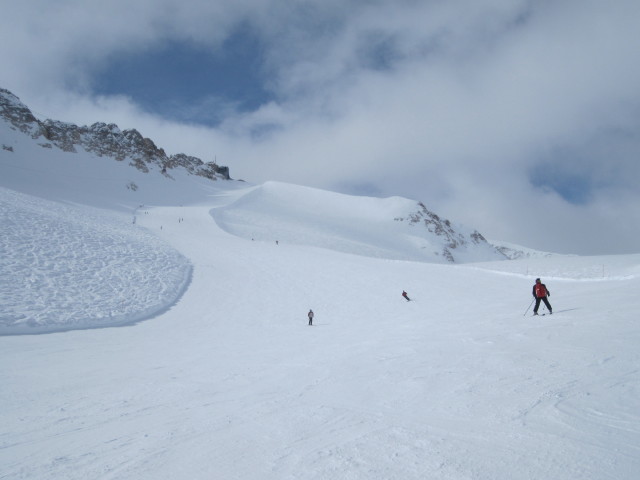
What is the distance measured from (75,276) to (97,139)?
320 feet

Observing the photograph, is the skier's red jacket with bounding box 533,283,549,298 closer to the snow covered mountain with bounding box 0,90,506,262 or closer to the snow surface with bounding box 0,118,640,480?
the snow surface with bounding box 0,118,640,480

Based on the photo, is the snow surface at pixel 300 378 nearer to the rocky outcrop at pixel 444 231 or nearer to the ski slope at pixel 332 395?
the ski slope at pixel 332 395

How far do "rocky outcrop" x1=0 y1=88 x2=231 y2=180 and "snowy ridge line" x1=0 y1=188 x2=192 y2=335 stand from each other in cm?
7587

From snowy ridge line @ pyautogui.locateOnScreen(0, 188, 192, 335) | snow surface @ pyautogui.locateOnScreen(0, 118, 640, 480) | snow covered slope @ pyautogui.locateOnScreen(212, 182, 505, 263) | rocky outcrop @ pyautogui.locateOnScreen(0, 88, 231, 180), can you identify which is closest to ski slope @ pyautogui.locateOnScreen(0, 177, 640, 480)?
snow surface @ pyautogui.locateOnScreen(0, 118, 640, 480)

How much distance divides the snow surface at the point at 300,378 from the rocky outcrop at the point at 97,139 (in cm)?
8114

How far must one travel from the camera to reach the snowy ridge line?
1262 cm

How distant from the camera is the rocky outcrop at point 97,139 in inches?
3226

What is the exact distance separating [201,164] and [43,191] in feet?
286

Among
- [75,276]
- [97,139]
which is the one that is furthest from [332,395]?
[97,139]

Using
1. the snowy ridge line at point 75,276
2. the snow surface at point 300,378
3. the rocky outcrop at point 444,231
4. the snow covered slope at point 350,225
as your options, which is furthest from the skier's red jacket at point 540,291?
the rocky outcrop at point 444,231

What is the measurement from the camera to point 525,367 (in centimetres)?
625

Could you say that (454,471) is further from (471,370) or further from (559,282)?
(559,282)

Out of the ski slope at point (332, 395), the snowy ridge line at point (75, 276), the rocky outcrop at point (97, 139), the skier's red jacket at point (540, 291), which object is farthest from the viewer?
the rocky outcrop at point (97, 139)

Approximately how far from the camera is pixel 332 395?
5.55 meters
